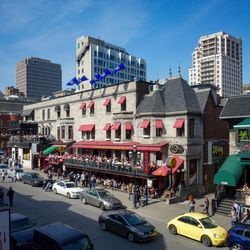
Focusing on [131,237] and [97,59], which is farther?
[97,59]

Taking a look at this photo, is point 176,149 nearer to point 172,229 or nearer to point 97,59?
point 172,229

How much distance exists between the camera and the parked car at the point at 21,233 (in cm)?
1598

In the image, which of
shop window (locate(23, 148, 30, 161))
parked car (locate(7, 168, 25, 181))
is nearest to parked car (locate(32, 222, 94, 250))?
parked car (locate(7, 168, 25, 181))

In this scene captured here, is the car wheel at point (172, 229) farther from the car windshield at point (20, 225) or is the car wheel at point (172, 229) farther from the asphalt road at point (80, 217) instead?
the car windshield at point (20, 225)

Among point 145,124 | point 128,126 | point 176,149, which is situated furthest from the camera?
point 128,126

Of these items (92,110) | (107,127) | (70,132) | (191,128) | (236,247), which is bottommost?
(236,247)

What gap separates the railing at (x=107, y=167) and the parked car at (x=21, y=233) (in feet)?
40.8

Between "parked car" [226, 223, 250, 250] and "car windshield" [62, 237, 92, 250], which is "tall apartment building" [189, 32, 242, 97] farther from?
"car windshield" [62, 237, 92, 250]

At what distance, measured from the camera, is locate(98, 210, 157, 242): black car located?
1805cm

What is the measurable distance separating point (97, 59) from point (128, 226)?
4261 inches

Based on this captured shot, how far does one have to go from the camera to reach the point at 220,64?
17438 cm

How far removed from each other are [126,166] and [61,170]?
583 inches

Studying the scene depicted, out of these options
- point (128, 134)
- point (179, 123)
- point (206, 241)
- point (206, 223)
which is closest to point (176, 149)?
point (179, 123)

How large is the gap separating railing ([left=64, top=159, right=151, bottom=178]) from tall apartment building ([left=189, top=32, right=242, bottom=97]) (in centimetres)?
13977
